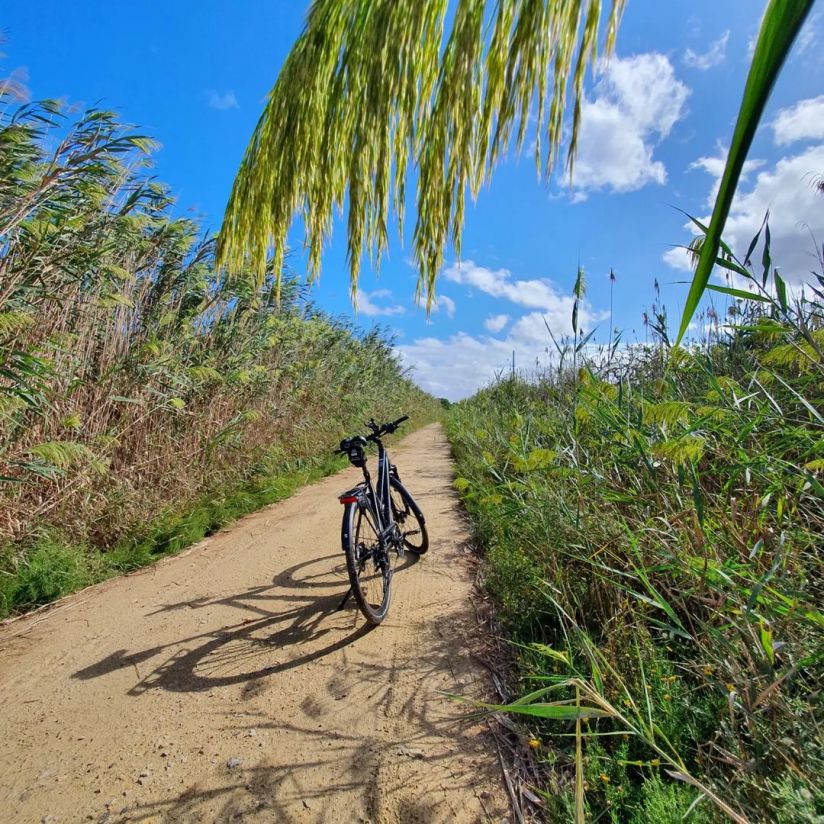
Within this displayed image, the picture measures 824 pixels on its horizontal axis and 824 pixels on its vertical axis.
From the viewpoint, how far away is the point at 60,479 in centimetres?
397

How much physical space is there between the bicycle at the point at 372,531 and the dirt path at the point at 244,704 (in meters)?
0.20

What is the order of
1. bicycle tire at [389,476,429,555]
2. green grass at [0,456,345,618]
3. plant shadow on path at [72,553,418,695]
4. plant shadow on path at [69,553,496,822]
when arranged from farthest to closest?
bicycle tire at [389,476,429,555], green grass at [0,456,345,618], plant shadow on path at [72,553,418,695], plant shadow on path at [69,553,496,822]

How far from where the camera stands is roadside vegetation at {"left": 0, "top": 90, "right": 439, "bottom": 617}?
3.31 meters

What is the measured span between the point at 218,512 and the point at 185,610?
2.14m

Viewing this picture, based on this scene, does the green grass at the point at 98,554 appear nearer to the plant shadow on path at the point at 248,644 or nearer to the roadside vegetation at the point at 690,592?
the plant shadow on path at the point at 248,644

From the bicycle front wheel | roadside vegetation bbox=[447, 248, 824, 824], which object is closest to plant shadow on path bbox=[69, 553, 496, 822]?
the bicycle front wheel

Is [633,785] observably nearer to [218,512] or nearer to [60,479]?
[60,479]

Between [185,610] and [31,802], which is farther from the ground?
[185,610]

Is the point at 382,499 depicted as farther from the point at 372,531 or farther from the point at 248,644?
the point at 248,644

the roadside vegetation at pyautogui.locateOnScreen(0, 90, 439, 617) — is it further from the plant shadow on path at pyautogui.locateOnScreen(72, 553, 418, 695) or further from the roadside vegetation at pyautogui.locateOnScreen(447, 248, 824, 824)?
the roadside vegetation at pyautogui.locateOnScreen(447, 248, 824, 824)

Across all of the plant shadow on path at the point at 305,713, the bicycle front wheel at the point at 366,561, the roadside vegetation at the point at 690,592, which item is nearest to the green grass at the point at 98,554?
the plant shadow on path at the point at 305,713

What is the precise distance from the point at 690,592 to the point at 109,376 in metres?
4.83

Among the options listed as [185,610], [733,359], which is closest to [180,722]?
[185,610]

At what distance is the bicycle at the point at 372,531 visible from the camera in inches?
120
